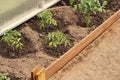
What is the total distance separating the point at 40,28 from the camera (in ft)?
17.7

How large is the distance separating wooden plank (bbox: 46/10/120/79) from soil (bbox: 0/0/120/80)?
5.2 inches

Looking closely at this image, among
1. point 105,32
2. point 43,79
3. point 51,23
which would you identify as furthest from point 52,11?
point 43,79

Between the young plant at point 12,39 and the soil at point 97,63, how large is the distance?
684mm

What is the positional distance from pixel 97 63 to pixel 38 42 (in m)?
0.91

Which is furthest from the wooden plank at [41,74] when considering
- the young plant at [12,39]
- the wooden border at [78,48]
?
the young plant at [12,39]

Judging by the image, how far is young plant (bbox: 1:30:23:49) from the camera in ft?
15.8

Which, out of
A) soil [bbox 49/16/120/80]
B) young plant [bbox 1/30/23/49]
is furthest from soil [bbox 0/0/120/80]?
soil [bbox 49/16/120/80]

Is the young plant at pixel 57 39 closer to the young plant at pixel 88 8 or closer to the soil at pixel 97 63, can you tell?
the soil at pixel 97 63

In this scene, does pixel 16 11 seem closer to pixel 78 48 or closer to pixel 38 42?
pixel 38 42

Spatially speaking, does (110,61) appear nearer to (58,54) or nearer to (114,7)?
(58,54)

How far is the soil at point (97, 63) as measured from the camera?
4660 mm

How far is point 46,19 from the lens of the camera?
5.40 m

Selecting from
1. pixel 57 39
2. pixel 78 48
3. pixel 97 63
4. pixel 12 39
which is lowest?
pixel 97 63

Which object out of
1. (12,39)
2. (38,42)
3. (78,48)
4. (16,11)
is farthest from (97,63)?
(16,11)
